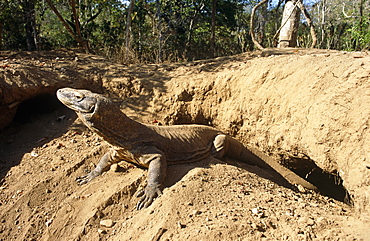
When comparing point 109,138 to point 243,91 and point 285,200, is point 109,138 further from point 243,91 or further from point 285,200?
point 243,91

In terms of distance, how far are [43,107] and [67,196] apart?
10.4 ft

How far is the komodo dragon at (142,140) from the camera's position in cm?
385

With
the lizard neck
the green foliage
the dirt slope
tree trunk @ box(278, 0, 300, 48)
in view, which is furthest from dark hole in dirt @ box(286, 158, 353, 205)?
the green foliage

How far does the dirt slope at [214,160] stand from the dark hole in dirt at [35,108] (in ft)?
0.80

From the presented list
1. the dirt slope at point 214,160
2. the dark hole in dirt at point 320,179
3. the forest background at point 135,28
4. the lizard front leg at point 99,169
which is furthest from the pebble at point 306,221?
the forest background at point 135,28

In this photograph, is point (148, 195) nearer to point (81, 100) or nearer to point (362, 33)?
point (81, 100)

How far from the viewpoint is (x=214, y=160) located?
490 cm

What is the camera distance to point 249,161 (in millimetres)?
5844

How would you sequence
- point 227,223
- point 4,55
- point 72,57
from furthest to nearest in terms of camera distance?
1. point 72,57
2. point 4,55
3. point 227,223

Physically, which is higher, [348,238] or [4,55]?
[4,55]

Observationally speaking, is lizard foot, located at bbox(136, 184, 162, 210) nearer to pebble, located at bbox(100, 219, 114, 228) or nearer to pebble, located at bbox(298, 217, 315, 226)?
pebble, located at bbox(100, 219, 114, 228)

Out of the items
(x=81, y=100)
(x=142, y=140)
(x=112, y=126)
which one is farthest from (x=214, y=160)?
(x=81, y=100)

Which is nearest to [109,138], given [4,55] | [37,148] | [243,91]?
[37,148]

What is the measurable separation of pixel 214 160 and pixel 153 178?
4.77 feet
